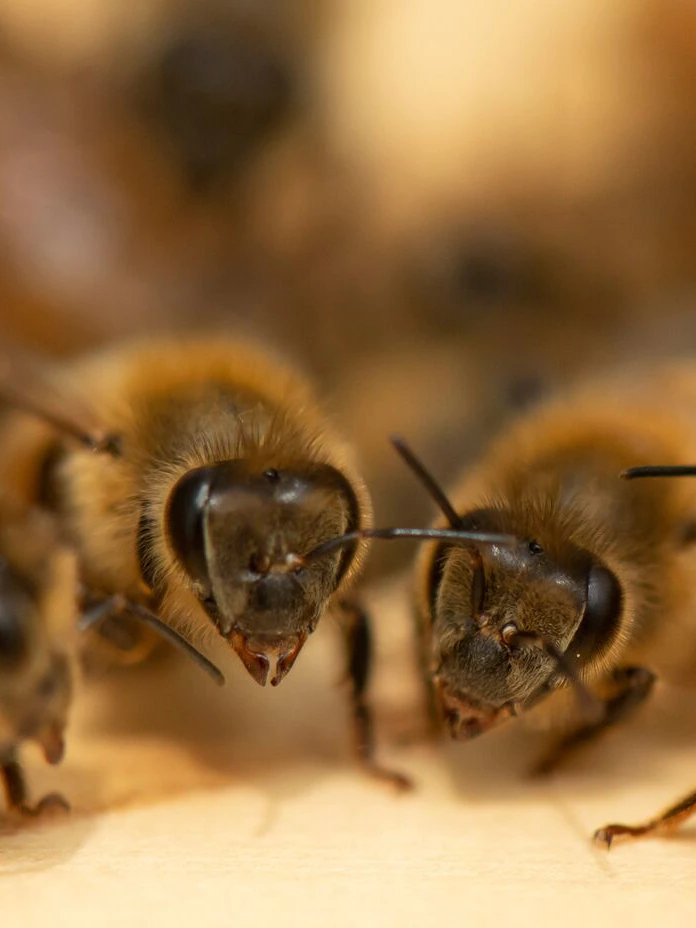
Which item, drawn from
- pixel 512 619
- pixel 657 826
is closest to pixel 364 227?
pixel 512 619

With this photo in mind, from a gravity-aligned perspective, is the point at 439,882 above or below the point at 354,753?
below

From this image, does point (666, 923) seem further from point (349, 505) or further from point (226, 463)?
point (226, 463)

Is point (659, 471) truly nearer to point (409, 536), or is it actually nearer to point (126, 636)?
point (409, 536)

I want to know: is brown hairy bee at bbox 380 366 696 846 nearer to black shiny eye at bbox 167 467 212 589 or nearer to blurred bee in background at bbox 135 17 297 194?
black shiny eye at bbox 167 467 212 589

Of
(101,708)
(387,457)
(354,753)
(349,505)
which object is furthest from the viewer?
(387,457)

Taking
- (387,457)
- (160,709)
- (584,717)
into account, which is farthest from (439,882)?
(387,457)
